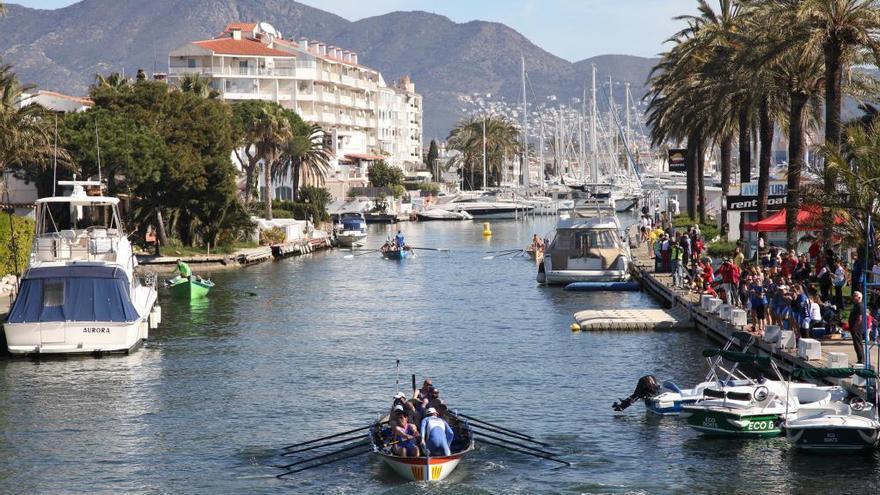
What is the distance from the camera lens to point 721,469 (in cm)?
2786

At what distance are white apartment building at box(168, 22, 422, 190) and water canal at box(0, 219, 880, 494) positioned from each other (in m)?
94.4

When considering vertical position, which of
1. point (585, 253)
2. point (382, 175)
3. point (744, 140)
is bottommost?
point (585, 253)

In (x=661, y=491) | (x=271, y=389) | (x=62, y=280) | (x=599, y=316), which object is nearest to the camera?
(x=661, y=491)

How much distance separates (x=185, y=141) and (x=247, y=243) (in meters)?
13.7

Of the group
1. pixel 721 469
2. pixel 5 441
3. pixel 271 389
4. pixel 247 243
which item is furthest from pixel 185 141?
pixel 721 469

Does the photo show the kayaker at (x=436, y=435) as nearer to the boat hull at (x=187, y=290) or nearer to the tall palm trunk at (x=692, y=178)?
the boat hull at (x=187, y=290)

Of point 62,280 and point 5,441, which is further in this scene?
point 62,280

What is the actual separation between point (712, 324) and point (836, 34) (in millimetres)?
11711

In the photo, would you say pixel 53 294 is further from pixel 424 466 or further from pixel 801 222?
pixel 801 222

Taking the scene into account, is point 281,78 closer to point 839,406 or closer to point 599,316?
point 599,316

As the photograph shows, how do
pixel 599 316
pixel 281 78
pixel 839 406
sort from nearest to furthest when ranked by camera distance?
pixel 839 406 → pixel 599 316 → pixel 281 78

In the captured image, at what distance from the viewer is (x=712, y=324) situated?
45188 millimetres

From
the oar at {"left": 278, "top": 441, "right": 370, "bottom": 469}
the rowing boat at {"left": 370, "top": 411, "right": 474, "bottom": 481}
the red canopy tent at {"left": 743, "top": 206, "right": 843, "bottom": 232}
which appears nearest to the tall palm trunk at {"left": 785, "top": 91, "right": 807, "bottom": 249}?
the red canopy tent at {"left": 743, "top": 206, "right": 843, "bottom": 232}

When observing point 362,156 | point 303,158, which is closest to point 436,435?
point 303,158
